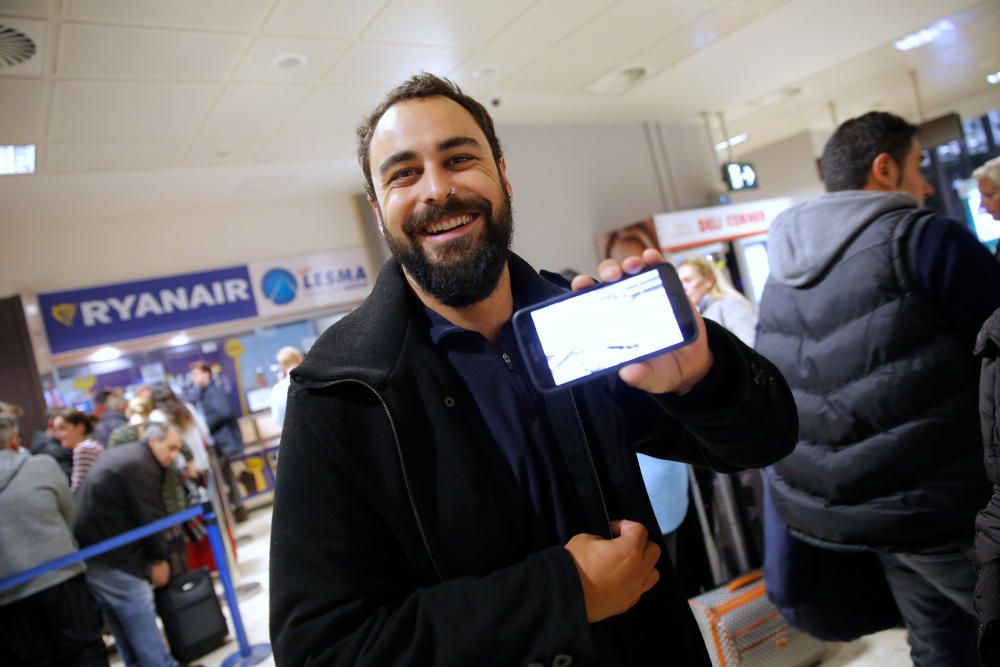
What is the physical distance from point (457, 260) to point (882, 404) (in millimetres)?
1049

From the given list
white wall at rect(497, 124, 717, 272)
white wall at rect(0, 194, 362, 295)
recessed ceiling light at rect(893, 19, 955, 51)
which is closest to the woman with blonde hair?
white wall at rect(497, 124, 717, 272)

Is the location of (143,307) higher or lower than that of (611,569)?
higher

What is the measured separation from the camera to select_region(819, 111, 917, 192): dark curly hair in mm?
1702

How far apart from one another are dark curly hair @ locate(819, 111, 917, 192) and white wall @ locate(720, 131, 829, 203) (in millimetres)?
8532

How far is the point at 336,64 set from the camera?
4.22 m

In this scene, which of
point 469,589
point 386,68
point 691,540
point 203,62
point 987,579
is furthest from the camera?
point 386,68

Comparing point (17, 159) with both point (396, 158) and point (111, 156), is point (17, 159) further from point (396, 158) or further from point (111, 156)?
point (396, 158)

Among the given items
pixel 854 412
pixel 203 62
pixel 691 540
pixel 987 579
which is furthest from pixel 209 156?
pixel 987 579

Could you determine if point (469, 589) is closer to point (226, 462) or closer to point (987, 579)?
point (987, 579)

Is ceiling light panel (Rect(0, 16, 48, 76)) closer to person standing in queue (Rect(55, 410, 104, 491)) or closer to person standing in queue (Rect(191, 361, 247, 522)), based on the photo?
person standing in queue (Rect(55, 410, 104, 491))

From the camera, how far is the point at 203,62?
3.79 meters

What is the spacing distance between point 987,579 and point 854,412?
44cm

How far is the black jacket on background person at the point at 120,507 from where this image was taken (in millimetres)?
3658

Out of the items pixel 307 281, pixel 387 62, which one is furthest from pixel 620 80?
pixel 307 281
